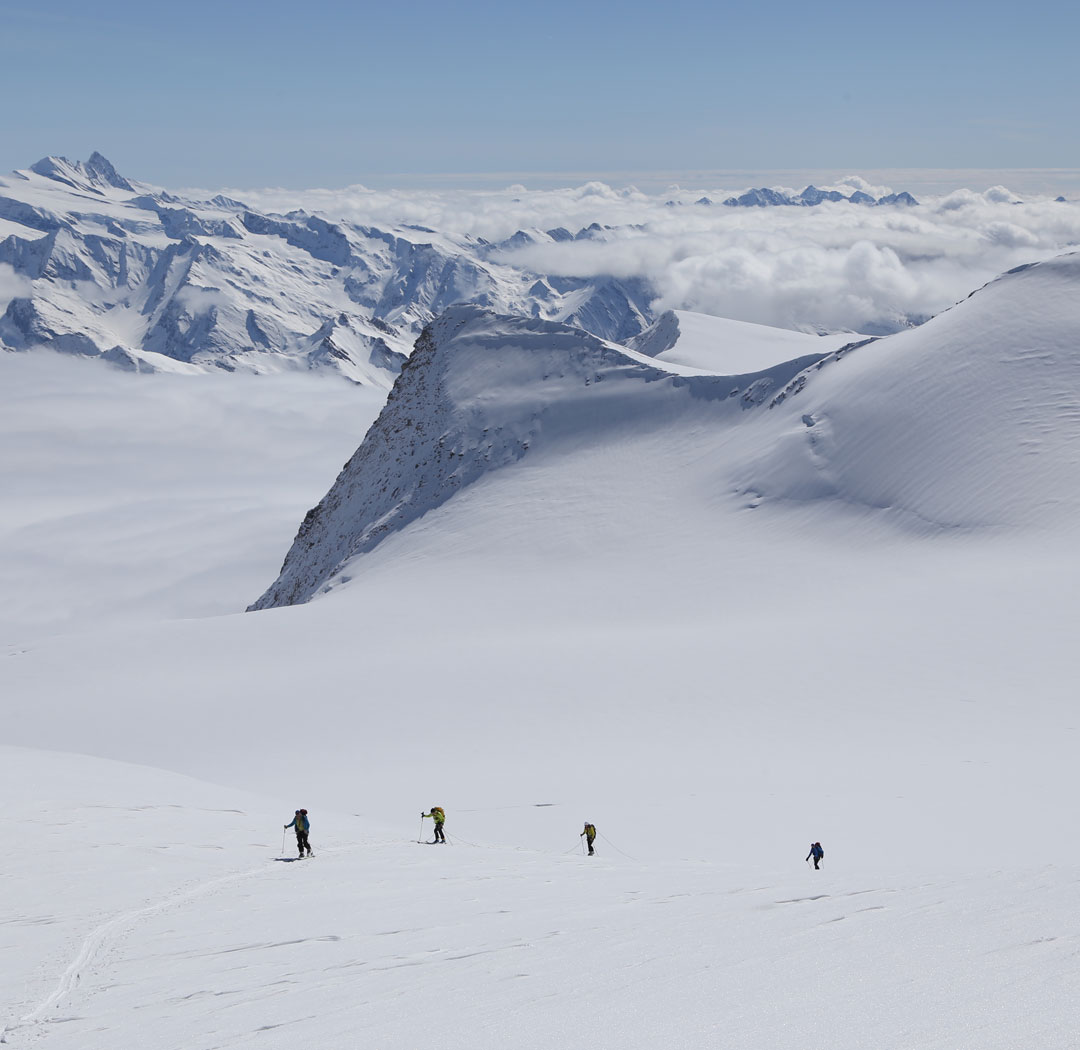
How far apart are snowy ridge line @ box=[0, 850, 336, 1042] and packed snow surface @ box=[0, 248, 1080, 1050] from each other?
0.31 ft

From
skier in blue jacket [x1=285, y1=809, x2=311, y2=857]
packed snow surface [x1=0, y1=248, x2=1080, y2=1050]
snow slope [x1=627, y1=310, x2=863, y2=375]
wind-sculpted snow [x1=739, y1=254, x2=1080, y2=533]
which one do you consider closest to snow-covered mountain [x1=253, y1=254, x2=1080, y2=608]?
wind-sculpted snow [x1=739, y1=254, x2=1080, y2=533]

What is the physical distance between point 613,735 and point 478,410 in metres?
48.1

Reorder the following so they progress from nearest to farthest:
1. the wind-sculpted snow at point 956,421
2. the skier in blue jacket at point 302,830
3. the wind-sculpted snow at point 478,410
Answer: the skier in blue jacket at point 302,830 < the wind-sculpted snow at point 956,421 < the wind-sculpted snow at point 478,410

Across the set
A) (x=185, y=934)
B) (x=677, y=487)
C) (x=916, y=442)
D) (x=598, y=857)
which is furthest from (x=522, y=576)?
(x=185, y=934)

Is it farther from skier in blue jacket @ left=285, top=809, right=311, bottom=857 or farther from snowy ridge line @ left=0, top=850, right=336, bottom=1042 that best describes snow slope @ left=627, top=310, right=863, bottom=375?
snowy ridge line @ left=0, top=850, right=336, bottom=1042

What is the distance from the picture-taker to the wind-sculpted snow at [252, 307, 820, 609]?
7050cm

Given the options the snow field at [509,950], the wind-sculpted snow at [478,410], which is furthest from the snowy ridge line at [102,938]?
the wind-sculpted snow at [478,410]

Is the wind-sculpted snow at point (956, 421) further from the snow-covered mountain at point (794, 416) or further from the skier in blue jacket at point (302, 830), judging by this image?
the skier in blue jacket at point (302, 830)

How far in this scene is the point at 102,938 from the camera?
13.6 metres

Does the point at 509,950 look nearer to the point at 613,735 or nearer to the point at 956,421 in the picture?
the point at 613,735

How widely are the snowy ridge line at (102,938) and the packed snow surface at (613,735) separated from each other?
9 centimetres

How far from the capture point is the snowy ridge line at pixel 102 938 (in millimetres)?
10891

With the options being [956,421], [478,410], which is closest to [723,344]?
[478,410]

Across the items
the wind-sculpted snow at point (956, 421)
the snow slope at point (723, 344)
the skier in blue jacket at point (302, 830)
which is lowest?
the skier in blue jacket at point (302, 830)
